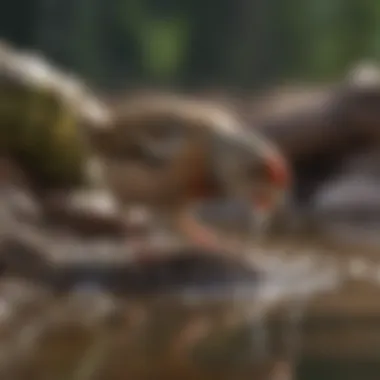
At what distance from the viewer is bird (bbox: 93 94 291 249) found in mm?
1429

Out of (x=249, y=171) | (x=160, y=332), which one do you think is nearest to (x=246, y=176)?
(x=249, y=171)

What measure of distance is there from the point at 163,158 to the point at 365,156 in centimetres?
70

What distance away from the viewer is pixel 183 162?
1.49m

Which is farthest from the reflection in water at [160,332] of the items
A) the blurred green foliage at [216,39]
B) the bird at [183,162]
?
the blurred green foliage at [216,39]

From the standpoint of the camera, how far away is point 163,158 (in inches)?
58.2

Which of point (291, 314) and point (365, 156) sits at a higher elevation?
point (365, 156)

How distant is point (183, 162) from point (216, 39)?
1655 mm

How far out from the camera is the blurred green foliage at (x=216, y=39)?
302 cm

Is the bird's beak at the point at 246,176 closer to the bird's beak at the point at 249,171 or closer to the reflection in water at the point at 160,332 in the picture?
the bird's beak at the point at 249,171

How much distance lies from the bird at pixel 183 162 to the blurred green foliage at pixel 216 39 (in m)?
1.41

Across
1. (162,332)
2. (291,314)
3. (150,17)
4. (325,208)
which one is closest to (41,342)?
(162,332)

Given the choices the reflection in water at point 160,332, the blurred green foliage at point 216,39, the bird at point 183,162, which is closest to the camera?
the reflection in water at point 160,332

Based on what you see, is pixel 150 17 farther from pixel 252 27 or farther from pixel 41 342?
pixel 41 342

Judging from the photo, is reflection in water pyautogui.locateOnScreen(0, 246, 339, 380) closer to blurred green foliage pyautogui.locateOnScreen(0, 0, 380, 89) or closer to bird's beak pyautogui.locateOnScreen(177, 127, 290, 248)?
bird's beak pyautogui.locateOnScreen(177, 127, 290, 248)
